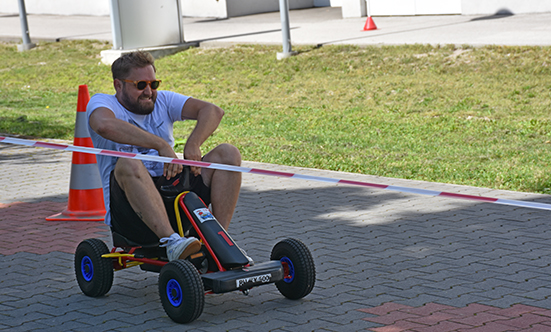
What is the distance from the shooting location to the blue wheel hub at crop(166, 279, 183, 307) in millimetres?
3914

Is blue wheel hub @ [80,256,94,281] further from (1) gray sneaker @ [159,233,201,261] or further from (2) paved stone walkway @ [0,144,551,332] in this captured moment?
(1) gray sneaker @ [159,233,201,261]

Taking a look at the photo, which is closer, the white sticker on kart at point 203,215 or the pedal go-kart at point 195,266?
the pedal go-kart at point 195,266

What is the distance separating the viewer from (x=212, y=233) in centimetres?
405

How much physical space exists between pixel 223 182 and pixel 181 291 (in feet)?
2.52

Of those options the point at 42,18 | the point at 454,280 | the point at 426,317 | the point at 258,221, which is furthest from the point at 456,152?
the point at 42,18

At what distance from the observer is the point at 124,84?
14.5ft

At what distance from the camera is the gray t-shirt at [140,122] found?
4395mm

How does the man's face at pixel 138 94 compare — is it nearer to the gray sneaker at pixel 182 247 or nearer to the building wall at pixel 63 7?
the gray sneaker at pixel 182 247

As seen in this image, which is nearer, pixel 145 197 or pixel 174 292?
pixel 174 292

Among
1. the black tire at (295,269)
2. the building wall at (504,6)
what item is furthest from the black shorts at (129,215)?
the building wall at (504,6)

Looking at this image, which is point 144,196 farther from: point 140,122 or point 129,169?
point 140,122

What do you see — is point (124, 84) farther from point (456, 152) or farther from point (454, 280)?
point (456, 152)

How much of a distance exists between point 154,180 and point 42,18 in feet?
74.9

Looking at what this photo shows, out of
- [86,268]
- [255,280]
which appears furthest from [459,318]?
[86,268]
